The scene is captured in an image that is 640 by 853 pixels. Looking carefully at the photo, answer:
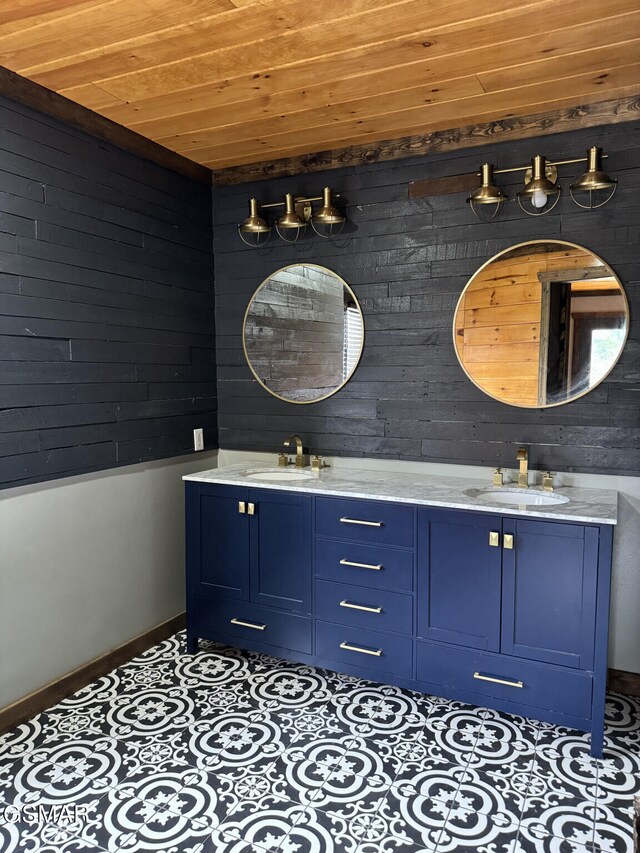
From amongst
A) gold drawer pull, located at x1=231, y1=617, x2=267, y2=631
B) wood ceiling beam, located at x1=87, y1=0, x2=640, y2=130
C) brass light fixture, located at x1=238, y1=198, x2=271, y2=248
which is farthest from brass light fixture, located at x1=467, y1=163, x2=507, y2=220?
gold drawer pull, located at x1=231, y1=617, x2=267, y2=631

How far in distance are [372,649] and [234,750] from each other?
2.21 feet

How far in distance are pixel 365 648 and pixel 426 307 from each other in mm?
1556

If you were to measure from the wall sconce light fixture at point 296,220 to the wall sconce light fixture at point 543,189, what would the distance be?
2.17ft

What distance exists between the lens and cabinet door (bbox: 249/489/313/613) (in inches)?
106

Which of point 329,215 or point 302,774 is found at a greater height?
point 329,215

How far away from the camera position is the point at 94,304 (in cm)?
269

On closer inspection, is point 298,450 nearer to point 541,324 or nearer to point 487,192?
point 541,324

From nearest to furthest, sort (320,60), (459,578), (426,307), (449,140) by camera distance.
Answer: (320,60)
(459,578)
(449,140)
(426,307)

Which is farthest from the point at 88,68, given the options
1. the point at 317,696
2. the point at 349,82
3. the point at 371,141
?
the point at 317,696

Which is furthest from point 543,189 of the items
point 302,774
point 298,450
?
point 302,774

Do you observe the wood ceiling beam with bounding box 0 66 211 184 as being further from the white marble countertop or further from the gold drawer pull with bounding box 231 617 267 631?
the gold drawer pull with bounding box 231 617 267 631

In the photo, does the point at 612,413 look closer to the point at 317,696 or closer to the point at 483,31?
the point at 483,31

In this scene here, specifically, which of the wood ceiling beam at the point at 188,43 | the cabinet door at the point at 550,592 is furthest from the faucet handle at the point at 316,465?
the wood ceiling beam at the point at 188,43

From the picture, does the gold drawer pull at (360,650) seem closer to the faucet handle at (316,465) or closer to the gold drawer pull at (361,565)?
the gold drawer pull at (361,565)
